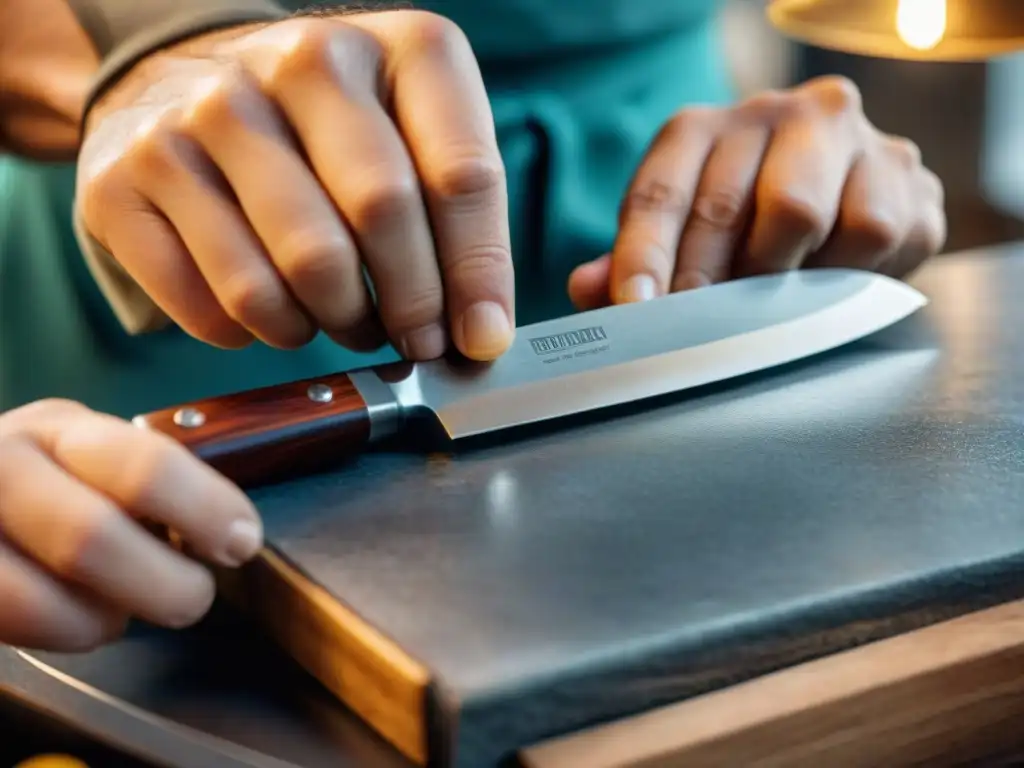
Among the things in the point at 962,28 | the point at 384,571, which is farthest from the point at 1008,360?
the point at 384,571

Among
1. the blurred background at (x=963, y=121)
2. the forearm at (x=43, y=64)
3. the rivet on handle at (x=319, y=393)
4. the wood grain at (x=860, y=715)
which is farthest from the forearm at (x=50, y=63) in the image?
the blurred background at (x=963, y=121)

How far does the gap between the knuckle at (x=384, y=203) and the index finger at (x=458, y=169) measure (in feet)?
0.05

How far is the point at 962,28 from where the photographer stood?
1.85ft

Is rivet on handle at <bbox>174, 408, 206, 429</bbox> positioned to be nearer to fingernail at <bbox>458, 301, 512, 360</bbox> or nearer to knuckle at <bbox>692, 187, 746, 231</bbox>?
fingernail at <bbox>458, 301, 512, 360</bbox>

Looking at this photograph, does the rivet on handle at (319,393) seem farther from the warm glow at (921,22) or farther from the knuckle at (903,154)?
the knuckle at (903,154)

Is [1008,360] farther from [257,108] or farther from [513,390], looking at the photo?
[257,108]

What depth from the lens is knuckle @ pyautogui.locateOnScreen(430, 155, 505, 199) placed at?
504 millimetres

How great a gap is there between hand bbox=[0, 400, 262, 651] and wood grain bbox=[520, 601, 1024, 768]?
130 mm

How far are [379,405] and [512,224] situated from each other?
0.37 metres

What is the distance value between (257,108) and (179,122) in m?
0.04

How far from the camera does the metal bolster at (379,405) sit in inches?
20.4

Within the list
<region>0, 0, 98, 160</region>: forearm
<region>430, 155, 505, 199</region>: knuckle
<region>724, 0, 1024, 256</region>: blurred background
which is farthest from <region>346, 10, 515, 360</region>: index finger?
<region>724, 0, 1024, 256</region>: blurred background

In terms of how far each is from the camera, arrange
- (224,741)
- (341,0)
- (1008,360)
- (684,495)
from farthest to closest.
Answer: (341,0)
(1008,360)
(684,495)
(224,741)

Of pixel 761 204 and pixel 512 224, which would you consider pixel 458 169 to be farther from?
pixel 512 224
